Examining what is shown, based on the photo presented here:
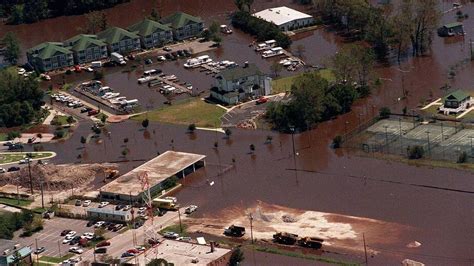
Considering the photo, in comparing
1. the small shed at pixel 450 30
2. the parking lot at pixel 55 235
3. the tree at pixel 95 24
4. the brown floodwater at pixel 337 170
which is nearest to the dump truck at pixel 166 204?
the brown floodwater at pixel 337 170

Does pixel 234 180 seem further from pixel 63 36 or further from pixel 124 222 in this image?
pixel 63 36

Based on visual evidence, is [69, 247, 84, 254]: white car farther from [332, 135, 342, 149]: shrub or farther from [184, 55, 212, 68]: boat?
[184, 55, 212, 68]: boat

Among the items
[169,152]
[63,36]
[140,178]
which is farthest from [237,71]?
[63,36]

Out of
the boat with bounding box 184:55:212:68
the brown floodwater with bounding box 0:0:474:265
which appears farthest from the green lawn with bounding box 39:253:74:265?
the boat with bounding box 184:55:212:68

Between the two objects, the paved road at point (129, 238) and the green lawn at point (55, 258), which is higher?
the paved road at point (129, 238)

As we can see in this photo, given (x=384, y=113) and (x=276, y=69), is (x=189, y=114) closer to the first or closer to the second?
(x=276, y=69)

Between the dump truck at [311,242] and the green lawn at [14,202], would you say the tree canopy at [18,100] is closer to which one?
the green lawn at [14,202]

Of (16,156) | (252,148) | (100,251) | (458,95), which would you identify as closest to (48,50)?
(16,156)
